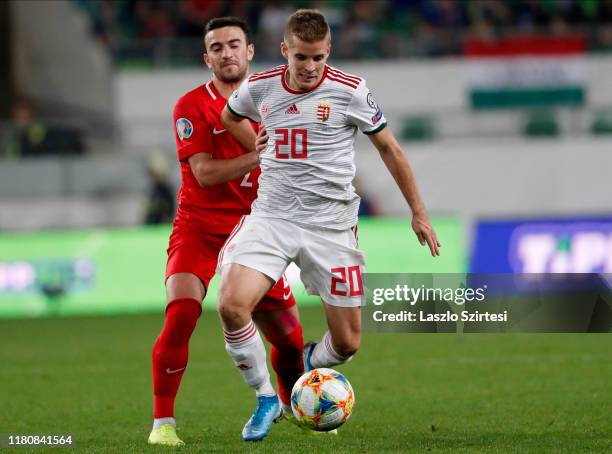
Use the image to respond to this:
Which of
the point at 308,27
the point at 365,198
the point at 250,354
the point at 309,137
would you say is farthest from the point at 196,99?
the point at 365,198

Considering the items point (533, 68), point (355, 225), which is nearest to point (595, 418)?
point (355, 225)

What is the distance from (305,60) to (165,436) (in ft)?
6.93

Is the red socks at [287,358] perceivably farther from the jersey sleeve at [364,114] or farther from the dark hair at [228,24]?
the dark hair at [228,24]

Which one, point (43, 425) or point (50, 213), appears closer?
point (43, 425)

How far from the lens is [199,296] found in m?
7.04

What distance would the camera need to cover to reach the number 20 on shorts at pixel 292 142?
6.76m

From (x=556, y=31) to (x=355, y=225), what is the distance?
53.2 ft

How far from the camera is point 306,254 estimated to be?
6.82 metres

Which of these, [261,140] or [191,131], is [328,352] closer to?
[261,140]

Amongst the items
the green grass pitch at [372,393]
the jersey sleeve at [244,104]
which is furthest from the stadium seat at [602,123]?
the jersey sleeve at [244,104]

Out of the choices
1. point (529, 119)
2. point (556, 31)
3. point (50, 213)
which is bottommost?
point (50, 213)

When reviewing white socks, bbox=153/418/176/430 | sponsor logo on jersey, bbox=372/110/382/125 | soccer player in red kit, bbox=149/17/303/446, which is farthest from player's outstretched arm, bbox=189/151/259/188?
white socks, bbox=153/418/176/430

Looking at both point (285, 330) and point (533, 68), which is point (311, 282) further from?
point (533, 68)

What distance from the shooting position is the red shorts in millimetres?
7117
